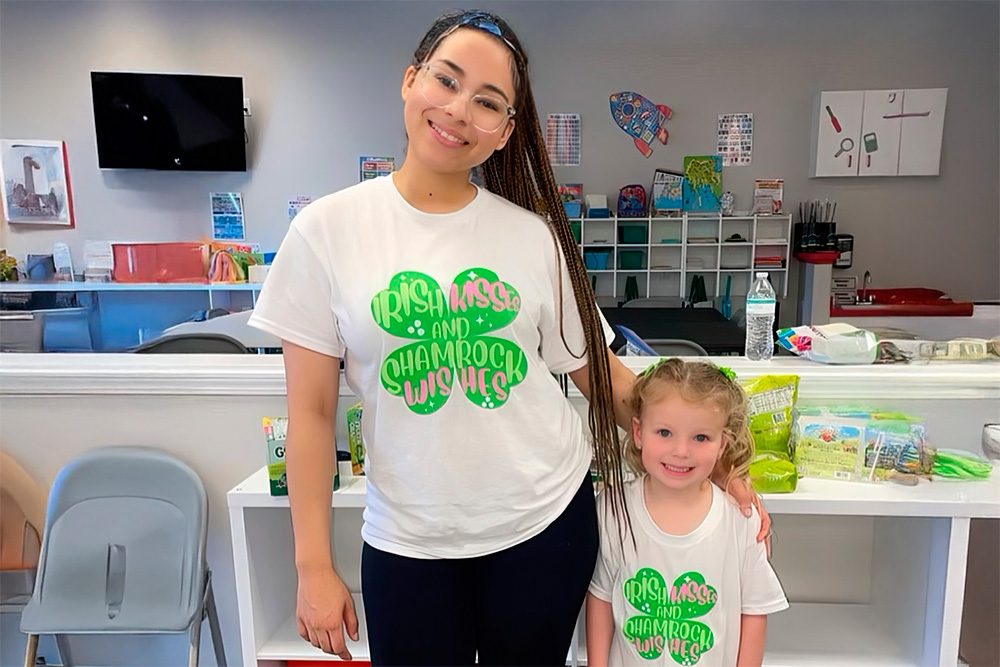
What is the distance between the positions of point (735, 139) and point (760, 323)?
10.7 feet

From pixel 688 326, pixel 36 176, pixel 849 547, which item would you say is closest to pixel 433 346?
pixel 849 547

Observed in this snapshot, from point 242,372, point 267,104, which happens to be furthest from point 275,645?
point 267,104

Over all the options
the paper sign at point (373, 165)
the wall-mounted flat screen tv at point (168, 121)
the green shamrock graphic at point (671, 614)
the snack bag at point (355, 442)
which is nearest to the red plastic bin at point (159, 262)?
the wall-mounted flat screen tv at point (168, 121)

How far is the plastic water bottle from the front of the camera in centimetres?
145

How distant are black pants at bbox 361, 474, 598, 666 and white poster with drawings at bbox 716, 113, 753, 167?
392 cm

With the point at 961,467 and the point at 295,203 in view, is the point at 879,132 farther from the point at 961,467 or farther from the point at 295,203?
the point at 295,203

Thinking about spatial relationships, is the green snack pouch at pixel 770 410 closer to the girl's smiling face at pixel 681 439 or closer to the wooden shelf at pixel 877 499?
the wooden shelf at pixel 877 499

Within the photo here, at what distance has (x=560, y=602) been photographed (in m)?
0.89

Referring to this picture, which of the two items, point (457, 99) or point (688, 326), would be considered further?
point (688, 326)

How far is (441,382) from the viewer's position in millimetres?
821

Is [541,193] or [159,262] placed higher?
[541,193]

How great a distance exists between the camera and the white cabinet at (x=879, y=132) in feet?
13.4

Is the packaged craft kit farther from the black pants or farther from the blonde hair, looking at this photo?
the black pants

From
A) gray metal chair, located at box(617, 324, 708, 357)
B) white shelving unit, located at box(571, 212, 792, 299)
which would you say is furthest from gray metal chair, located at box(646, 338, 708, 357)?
white shelving unit, located at box(571, 212, 792, 299)
